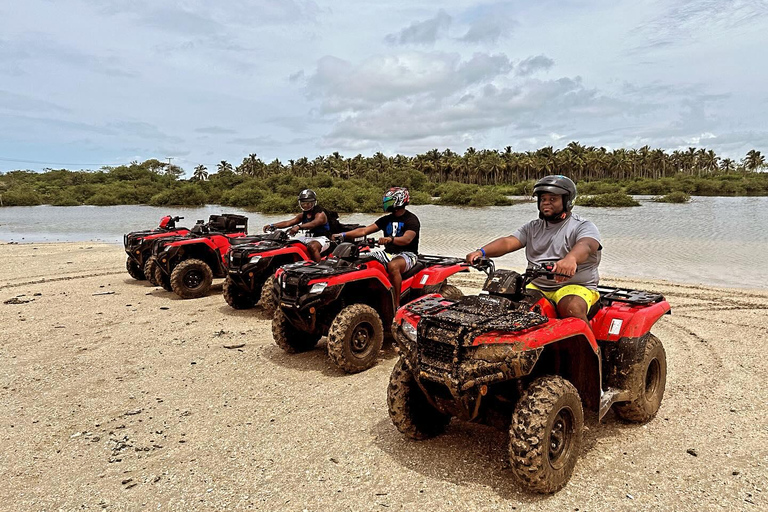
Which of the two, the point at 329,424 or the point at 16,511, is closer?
the point at 16,511

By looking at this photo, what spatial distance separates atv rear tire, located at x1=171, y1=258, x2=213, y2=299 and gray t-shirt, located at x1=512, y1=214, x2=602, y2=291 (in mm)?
6715

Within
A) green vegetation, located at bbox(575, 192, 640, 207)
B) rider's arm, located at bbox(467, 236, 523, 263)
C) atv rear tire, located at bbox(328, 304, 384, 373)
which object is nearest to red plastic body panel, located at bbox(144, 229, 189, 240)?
atv rear tire, located at bbox(328, 304, 384, 373)

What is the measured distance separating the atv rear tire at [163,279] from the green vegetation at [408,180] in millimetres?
30144

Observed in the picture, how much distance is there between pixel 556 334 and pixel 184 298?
24.7 ft

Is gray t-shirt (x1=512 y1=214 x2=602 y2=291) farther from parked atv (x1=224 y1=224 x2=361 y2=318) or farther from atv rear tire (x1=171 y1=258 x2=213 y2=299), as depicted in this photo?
atv rear tire (x1=171 y1=258 x2=213 y2=299)

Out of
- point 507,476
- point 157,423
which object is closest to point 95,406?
point 157,423

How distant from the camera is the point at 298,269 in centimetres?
535

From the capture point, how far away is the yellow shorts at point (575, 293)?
350 cm

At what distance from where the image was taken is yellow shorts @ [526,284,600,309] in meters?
3.50

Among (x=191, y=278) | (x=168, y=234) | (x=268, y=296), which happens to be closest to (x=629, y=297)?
(x=268, y=296)

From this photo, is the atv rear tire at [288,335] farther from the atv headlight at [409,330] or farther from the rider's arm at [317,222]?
the rider's arm at [317,222]

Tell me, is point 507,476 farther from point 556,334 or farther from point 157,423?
point 157,423

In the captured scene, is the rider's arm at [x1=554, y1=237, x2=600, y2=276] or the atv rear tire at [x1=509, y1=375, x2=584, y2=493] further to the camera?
the rider's arm at [x1=554, y1=237, x2=600, y2=276]

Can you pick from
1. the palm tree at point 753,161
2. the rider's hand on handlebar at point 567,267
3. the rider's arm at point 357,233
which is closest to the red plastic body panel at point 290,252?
the rider's arm at point 357,233
